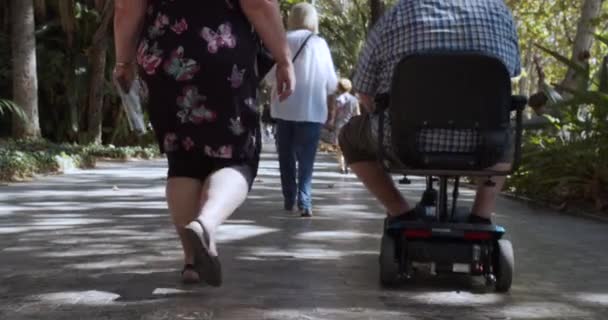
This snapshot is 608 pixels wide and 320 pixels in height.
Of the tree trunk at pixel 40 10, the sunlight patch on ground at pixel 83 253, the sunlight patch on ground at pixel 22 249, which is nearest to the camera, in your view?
the sunlight patch on ground at pixel 83 253

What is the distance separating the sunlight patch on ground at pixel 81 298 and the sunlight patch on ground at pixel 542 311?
5.86 ft

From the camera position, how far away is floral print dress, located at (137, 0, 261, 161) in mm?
4566

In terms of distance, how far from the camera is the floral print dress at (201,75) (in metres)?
4.57

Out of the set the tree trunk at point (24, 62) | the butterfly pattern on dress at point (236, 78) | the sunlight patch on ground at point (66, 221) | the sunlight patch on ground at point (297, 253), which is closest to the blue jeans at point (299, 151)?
the sunlight patch on ground at point (66, 221)

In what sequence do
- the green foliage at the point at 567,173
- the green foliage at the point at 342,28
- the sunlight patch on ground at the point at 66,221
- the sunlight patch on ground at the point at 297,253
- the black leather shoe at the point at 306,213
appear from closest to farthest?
the sunlight patch on ground at the point at 297,253 < the sunlight patch on ground at the point at 66,221 < the black leather shoe at the point at 306,213 < the green foliage at the point at 567,173 < the green foliage at the point at 342,28

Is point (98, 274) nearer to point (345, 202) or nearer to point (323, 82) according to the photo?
point (323, 82)

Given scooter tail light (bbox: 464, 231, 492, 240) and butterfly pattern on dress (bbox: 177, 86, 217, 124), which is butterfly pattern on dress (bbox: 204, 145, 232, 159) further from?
scooter tail light (bbox: 464, 231, 492, 240)

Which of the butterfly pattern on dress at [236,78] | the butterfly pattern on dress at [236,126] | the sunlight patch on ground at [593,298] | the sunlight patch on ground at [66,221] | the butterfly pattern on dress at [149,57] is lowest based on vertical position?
the sunlight patch on ground at [66,221]

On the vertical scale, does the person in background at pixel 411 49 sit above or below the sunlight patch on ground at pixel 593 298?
above

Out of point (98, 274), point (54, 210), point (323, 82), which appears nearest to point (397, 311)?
point (98, 274)

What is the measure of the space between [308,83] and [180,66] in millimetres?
3855

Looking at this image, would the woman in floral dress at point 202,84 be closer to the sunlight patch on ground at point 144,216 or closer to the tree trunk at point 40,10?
the sunlight patch on ground at point 144,216

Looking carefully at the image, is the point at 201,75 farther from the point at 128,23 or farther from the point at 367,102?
the point at 367,102

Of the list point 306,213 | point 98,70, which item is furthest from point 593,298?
point 98,70
